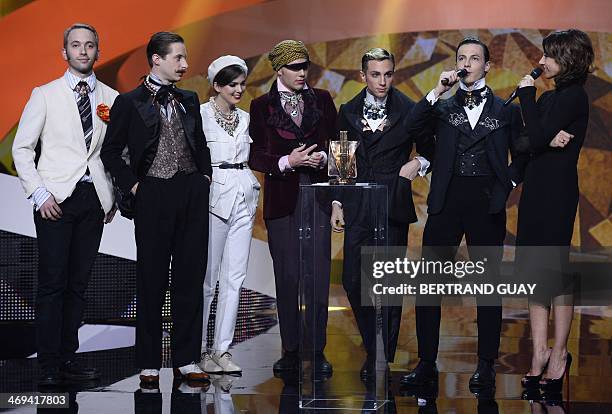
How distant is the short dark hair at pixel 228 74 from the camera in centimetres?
518

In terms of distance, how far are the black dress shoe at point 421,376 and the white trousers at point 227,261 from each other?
93 centimetres

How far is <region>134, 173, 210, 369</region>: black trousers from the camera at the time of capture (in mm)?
4902

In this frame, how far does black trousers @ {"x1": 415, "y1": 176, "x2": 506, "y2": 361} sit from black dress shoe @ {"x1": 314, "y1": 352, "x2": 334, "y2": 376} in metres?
0.74

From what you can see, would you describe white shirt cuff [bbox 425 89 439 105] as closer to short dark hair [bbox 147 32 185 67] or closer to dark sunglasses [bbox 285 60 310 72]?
dark sunglasses [bbox 285 60 310 72]

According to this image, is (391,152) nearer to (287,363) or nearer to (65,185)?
(287,363)

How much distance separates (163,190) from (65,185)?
1.61ft

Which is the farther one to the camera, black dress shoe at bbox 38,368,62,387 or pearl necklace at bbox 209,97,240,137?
pearl necklace at bbox 209,97,240,137

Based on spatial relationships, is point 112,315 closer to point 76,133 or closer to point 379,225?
point 76,133

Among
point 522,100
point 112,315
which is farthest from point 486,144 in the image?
point 112,315

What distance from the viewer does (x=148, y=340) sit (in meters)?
4.93

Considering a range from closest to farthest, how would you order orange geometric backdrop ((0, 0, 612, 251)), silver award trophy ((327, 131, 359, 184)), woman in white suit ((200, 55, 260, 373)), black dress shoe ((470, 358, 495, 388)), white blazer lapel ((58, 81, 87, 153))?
silver award trophy ((327, 131, 359, 184))
black dress shoe ((470, 358, 495, 388))
white blazer lapel ((58, 81, 87, 153))
woman in white suit ((200, 55, 260, 373))
orange geometric backdrop ((0, 0, 612, 251))

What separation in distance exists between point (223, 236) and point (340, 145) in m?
0.98

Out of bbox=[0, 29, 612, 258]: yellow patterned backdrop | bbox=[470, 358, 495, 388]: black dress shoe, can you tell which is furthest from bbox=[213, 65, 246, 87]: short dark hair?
bbox=[0, 29, 612, 258]: yellow patterned backdrop

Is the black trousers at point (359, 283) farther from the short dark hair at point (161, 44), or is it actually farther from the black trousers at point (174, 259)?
the short dark hair at point (161, 44)
